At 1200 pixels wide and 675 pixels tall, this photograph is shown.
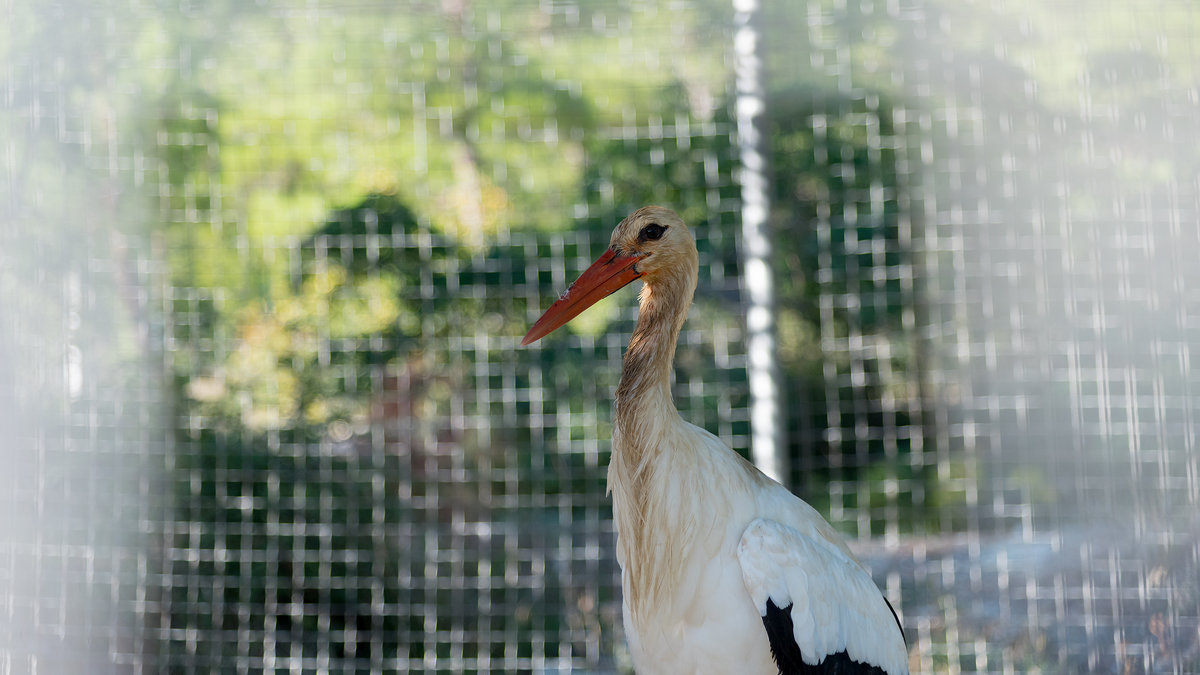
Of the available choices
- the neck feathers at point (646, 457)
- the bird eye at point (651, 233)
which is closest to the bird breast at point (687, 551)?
the neck feathers at point (646, 457)

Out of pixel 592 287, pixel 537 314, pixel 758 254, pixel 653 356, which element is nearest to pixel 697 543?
Answer: pixel 653 356

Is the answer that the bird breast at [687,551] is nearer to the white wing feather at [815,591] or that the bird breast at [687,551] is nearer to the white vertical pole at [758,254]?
the white wing feather at [815,591]

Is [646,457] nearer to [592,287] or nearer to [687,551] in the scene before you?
[687,551]

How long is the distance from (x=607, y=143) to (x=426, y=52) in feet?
2.30

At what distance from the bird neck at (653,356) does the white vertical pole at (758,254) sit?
25.0 inches

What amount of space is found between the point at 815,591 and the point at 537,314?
1.66 metres

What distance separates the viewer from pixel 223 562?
9.46 ft

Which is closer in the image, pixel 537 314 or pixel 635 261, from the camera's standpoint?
pixel 635 261

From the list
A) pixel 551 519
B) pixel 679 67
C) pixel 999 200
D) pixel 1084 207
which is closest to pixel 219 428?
pixel 551 519

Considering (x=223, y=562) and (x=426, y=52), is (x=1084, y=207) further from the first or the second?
(x=223, y=562)

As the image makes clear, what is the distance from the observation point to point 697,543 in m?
1.73

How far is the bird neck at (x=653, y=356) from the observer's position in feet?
5.80

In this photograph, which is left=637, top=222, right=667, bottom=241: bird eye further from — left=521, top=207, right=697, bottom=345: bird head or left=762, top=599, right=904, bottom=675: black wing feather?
left=762, top=599, right=904, bottom=675: black wing feather

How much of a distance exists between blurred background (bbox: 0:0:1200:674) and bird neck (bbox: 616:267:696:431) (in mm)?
713
